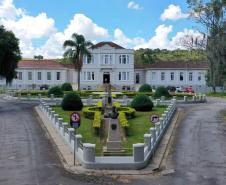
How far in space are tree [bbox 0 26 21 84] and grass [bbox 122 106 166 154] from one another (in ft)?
47.1

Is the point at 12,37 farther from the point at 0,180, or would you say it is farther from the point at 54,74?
the point at 54,74

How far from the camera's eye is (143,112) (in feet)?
120

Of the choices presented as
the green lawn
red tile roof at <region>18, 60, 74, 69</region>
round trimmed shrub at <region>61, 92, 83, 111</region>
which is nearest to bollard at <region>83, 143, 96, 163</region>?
the green lawn

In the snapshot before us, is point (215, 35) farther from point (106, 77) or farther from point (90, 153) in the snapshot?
point (106, 77)

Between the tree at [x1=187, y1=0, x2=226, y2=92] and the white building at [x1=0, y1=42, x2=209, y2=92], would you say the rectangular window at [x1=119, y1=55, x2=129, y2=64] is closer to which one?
the white building at [x1=0, y1=42, x2=209, y2=92]

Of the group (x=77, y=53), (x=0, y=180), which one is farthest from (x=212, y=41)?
(x=77, y=53)

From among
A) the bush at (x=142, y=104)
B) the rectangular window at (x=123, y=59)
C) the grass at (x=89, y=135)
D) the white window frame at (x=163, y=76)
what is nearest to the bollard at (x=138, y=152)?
the grass at (x=89, y=135)

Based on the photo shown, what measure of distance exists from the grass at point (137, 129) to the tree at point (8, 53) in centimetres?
1435

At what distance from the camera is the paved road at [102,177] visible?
51.6 ft

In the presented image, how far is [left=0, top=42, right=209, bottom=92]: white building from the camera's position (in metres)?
79.9

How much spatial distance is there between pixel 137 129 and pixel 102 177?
442 inches

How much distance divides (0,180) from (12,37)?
95.8ft

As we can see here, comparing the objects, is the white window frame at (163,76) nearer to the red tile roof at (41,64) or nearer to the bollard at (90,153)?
the red tile roof at (41,64)

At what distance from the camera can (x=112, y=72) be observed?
80.4m
